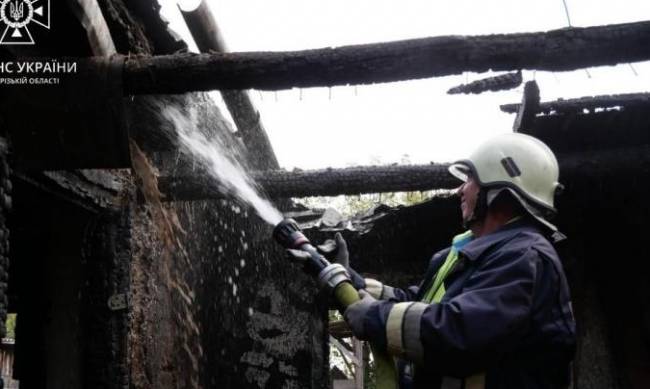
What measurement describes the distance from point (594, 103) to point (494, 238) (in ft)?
6.40

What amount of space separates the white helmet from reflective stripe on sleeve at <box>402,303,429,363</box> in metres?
0.74

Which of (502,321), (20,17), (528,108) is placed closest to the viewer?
(502,321)

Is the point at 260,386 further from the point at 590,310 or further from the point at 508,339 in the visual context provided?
the point at 508,339

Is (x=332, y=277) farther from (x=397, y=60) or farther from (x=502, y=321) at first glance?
(x=397, y=60)

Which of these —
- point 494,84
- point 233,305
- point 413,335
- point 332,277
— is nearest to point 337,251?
point 332,277

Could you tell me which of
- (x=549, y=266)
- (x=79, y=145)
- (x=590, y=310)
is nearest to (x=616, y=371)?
(x=590, y=310)

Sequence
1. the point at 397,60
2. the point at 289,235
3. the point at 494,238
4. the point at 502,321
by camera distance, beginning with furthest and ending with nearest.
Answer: the point at 289,235 < the point at 494,238 < the point at 397,60 < the point at 502,321

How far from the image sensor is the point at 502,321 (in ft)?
7.19

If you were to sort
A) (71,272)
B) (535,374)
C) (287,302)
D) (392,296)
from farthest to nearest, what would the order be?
(287,302)
(71,272)
(392,296)
(535,374)

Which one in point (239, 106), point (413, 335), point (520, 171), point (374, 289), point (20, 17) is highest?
point (239, 106)

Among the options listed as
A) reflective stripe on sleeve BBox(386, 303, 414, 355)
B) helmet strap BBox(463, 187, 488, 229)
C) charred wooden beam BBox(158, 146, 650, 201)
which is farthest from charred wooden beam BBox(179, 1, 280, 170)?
reflective stripe on sleeve BBox(386, 303, 414, 355)

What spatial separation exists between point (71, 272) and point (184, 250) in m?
1.40

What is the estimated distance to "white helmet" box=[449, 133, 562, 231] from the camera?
271cm

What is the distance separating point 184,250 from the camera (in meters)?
5.82
